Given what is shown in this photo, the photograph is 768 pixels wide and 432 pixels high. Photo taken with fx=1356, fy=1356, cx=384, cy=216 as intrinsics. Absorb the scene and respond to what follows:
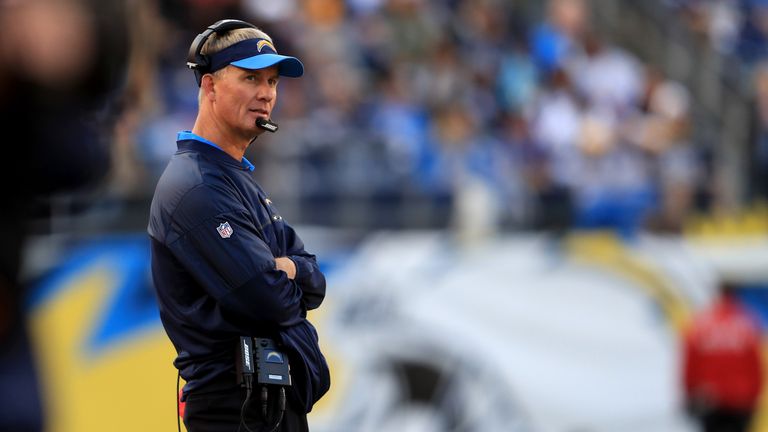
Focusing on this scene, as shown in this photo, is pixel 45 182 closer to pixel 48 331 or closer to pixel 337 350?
pixel 48 331

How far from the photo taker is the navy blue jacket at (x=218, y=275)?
4.07 m

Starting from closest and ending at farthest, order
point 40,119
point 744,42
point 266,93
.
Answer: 1. point 40,119
2. point 266,93
3. point 744,42

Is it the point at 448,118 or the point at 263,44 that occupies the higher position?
the point at 263,44

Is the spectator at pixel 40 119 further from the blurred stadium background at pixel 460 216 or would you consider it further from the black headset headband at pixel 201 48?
the blurred stadium background at pixel 460 216

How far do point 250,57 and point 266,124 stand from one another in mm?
208

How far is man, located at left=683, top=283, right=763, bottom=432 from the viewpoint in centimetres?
1220

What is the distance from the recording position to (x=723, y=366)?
12.3 metres

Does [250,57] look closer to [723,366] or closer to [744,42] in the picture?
[723,366]

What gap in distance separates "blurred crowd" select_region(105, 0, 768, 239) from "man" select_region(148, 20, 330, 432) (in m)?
5.74

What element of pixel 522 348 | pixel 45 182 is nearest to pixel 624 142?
pixel 522 348

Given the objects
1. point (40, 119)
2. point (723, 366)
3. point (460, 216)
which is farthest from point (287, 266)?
point (723, 366)

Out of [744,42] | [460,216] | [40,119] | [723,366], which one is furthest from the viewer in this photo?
[744,42]

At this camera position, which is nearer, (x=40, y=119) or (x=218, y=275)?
(x=40, y=119)

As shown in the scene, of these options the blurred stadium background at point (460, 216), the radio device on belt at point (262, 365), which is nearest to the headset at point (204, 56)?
the radio device on belt at point (262, 365)
